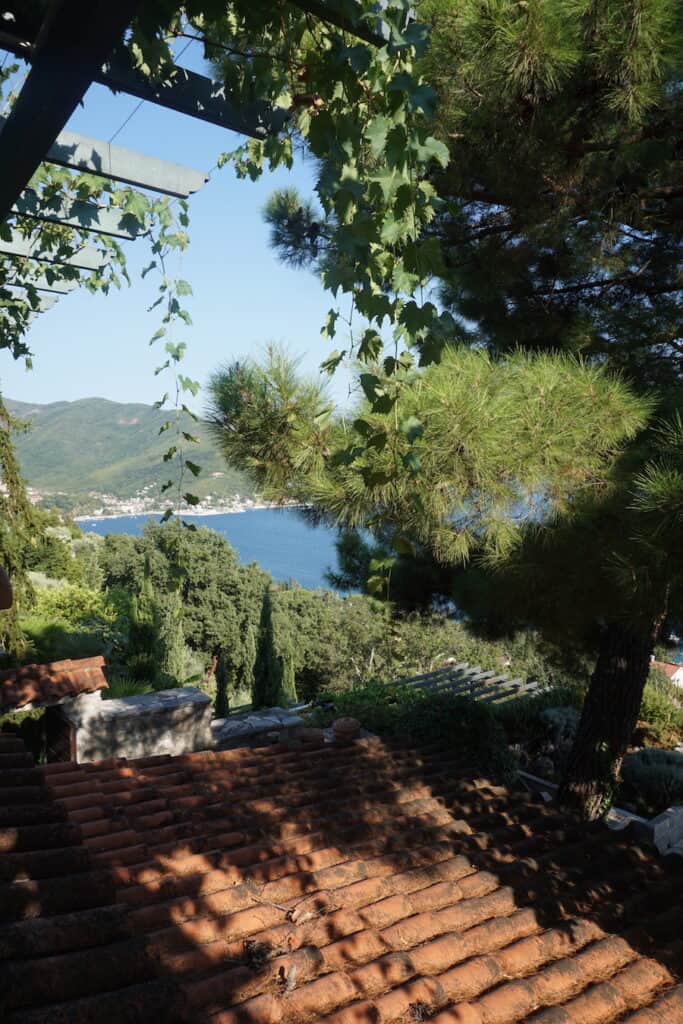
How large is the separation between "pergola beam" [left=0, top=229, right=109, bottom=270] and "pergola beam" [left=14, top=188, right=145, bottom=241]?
1.73 ft

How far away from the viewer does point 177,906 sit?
245 cm

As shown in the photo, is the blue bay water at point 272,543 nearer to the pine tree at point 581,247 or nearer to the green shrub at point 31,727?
the green shrub at point 31,727

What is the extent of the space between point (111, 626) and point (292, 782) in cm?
791

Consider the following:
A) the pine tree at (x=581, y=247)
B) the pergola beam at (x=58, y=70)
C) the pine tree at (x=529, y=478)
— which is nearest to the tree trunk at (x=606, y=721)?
the pine tree at (x=581, y=247)

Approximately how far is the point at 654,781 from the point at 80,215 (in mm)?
7961

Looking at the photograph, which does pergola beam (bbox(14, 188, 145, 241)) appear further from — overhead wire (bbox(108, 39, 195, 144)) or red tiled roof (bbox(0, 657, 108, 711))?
red tiled roof (bbox(0, 657, 108, 711))

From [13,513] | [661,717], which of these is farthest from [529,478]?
[661,717]

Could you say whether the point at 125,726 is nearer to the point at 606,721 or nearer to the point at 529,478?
the point at 529,478

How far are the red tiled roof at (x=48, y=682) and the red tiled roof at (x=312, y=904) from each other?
1.25 m

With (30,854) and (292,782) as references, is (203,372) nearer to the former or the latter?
(292,782)

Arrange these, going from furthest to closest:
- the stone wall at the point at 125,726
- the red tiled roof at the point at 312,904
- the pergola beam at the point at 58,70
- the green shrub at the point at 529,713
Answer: the green shrub at the point at 529,713
the stone wall at the point at 125,726
the red tiled roof at the point at 312,904
the pergola beam at the point at 58,70

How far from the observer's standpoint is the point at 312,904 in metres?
2.74

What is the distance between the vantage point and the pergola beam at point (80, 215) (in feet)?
9.23

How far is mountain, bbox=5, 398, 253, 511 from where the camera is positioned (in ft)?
173
